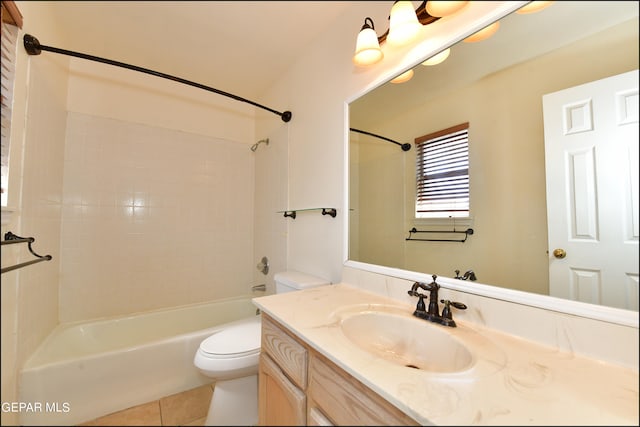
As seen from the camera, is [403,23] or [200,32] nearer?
[403,23]

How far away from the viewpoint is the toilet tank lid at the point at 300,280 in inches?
52.5

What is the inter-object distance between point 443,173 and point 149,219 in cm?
212

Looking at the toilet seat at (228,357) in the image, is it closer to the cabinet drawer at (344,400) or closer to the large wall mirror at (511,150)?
the cabinet drawer at (344,400)

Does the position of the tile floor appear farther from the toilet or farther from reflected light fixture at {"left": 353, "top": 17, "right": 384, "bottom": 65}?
reflected light fixture at {"left": 353, "top": 17, "right": 384, "bottom": 65}

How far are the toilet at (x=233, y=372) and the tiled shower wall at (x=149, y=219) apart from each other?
3.42ft

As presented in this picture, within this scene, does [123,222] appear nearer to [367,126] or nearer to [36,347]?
[36,347]

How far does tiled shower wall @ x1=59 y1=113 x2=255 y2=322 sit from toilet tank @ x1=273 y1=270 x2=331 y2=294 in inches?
→ 38.2

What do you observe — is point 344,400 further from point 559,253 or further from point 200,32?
point 200,32

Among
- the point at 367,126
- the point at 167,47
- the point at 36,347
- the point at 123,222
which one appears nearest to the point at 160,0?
the point at 167,47

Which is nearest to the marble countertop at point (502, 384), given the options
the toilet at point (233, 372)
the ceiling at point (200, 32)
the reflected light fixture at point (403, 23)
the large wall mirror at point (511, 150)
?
the large wall mirror at point (511, 150)

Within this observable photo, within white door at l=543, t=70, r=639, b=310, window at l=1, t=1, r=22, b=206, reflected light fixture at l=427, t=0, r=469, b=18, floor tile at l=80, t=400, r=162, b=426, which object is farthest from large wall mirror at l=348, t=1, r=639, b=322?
window at l=1, t=1, r=22, b=206

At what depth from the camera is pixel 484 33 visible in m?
0.81

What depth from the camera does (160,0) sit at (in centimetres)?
119

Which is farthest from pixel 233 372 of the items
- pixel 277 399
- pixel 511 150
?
pixel 511 150
